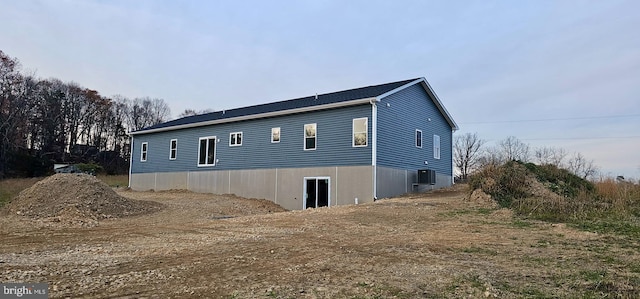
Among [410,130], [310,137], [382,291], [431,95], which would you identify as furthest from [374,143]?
[382,291]

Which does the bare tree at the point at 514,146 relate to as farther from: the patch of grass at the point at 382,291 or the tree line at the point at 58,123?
the tree line at the point at 58,123

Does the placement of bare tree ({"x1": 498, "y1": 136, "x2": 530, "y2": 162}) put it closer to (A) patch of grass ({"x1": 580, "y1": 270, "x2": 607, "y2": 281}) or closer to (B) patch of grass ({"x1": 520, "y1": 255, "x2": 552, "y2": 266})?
(B) patch of grass ({"x1": 520, "y1": 255, "x2": 552, "y2": 266})

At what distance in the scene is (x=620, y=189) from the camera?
1185 cm

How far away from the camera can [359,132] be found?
48.9 ft

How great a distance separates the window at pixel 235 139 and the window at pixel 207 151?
1.34 m

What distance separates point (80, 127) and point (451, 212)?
151 ft

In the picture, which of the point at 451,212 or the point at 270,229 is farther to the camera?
the point at 451,212

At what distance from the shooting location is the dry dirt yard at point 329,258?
393cm

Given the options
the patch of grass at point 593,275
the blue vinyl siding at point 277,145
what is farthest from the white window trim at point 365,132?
the patch of grass at point 593,275

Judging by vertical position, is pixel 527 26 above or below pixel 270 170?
→ above

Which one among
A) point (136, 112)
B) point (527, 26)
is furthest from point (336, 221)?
point (136, 112)

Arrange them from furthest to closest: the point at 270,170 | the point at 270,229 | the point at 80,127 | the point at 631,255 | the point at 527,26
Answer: the point at 80,127, the point at 270,170, the point at 527,26, the point at 270,229, the point at 631,255

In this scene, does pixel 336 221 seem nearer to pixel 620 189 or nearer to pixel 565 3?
pixel 620 189

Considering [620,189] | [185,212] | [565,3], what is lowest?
[185,212]
